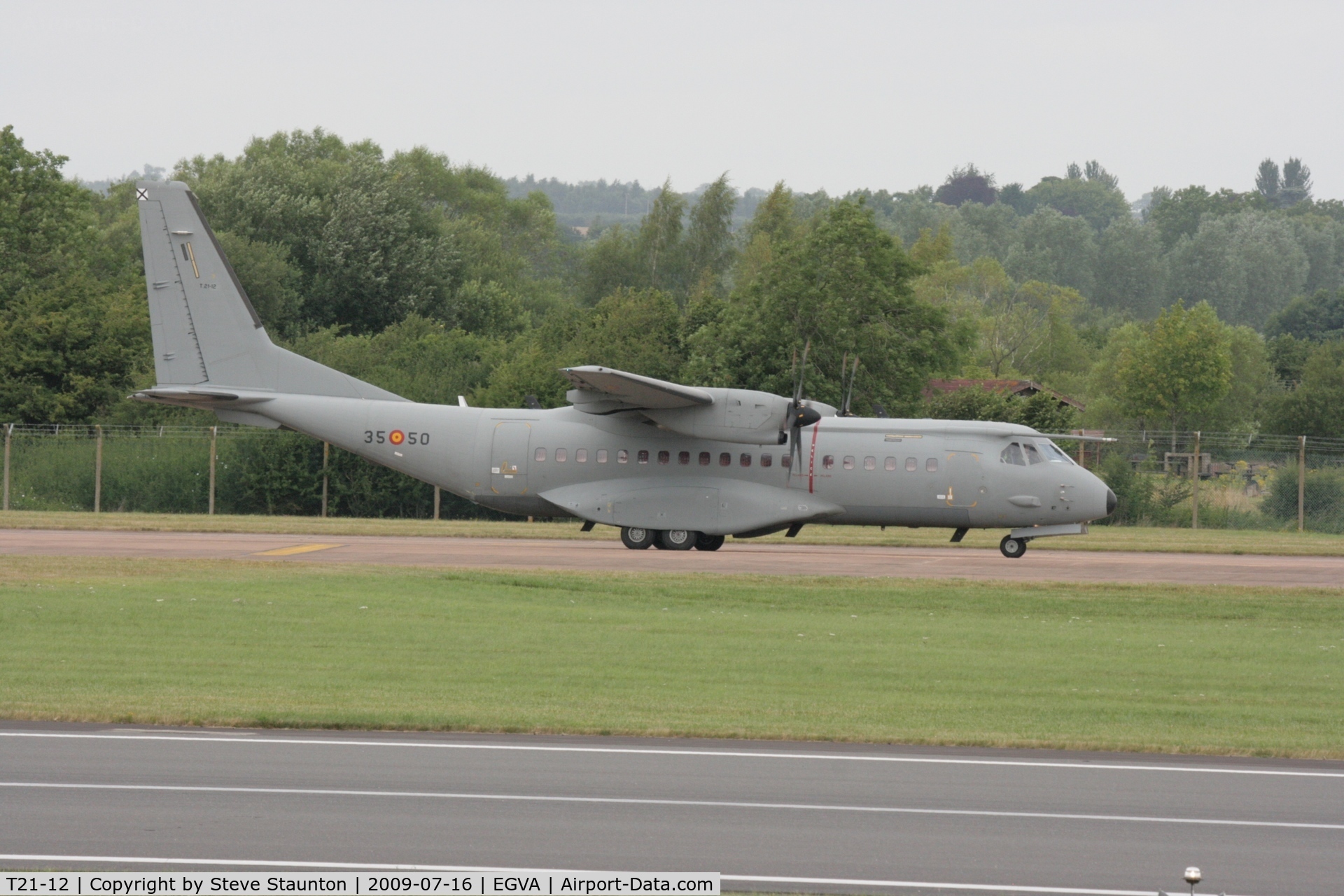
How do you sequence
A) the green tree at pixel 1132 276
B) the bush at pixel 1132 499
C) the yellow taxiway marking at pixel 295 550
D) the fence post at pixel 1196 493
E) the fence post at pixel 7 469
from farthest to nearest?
the green tree at pixel 1132 276 → the bush at pixel 1132 499 → the fence post at pixel 1196 493 → the fence post at pixel 7 469 → the yellow taxiway marking at pixel 295 550

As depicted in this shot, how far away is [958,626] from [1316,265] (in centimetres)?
19243

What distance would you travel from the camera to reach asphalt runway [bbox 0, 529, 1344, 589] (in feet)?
85.3

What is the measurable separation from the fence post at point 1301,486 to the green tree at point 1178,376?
25978mm

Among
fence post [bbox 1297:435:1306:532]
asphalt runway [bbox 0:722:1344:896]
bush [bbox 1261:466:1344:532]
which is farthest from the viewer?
bush [bbox 1261:466:1344:532]

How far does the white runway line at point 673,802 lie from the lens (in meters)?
9.09

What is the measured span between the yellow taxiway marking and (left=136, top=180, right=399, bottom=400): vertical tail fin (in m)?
3.97

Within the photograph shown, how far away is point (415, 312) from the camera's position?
233ft

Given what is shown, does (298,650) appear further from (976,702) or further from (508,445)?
(508,445)

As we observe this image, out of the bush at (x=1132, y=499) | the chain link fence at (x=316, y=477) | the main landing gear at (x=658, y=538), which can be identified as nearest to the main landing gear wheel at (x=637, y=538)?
the main landing gear at (x=658, y=538)

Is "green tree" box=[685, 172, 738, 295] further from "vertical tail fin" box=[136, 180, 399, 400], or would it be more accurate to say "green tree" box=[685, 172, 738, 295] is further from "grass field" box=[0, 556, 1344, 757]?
"grass field" box=[0, 556, 1344, 757]

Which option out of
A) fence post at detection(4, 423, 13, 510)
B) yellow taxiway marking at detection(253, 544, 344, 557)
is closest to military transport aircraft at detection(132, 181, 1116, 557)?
yellow taxiway marking at detection(253, 544, 344, 557)

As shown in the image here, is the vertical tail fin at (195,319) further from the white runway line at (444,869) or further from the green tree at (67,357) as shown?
the white runway line at (444,869)

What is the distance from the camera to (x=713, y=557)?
28.8 m

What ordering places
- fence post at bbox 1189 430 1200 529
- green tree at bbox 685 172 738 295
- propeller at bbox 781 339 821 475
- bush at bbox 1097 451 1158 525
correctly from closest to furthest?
1. propeller at bbox 781 339 821 475
2. fence post at bbox 1189 430 1200 529
3. bush at bbox 1097 451 1158 525
4. green tree at bbox 685 172 738 295
